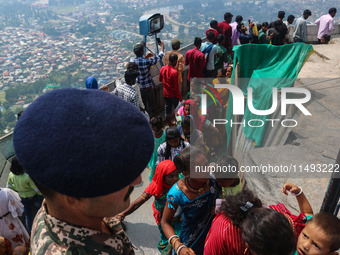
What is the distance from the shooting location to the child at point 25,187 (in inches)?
123

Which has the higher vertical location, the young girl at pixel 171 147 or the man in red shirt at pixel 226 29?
the man in red shirt at pixel 226 29

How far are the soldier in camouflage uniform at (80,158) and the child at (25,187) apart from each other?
2.55 meters

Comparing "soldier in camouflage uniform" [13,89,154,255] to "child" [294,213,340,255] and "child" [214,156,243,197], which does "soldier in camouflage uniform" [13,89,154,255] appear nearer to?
"child" [294,213,340,255]

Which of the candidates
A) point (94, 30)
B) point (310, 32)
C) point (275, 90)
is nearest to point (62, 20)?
point (94, 30)

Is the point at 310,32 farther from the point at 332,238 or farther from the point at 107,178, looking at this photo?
the point at 107,178

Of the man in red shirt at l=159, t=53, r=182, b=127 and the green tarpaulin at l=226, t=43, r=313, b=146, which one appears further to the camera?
the man in red shirt at l=159, t=53, r=182, b=127

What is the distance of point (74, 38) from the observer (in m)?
65.4

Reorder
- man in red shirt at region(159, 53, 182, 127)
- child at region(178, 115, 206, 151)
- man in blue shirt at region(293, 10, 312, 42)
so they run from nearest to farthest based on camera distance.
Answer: child at region(178, 115, 206, 151), man in red shirt at region(159, 53, 182, 127), man in blue shirt at region(293, 10, 312, 42)

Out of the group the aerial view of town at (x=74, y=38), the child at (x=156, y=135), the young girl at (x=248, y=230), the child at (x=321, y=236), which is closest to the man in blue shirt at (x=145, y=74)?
the child at (x=156, y=135)

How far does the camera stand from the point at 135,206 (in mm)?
2766

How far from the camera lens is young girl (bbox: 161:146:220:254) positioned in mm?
2207

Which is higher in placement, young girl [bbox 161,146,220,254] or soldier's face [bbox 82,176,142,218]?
soldier's face [bbox 82,176,142,218]

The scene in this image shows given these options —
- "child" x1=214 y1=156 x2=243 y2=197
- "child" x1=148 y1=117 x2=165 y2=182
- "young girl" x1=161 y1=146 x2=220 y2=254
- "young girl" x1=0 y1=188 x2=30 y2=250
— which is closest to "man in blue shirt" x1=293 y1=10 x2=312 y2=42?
"child" x1=148 y1=117 x2=165 y2=182

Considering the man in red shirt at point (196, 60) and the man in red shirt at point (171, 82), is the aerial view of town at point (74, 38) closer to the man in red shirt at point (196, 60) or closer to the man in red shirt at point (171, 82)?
the man in red shirt at point (196, 60)
